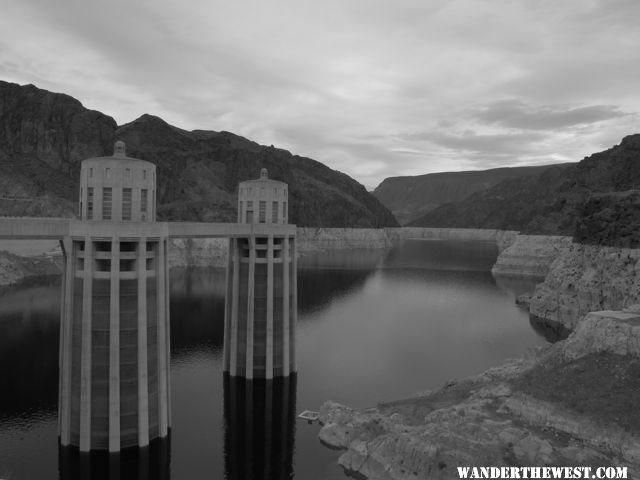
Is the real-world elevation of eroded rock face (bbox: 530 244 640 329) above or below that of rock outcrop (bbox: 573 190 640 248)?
below

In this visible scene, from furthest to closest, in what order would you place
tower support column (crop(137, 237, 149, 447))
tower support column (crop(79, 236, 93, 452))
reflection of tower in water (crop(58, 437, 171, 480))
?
tower support column (crop(137, 237, 149, 447)) → tower support column (crop(79, 236, 93, 452)) → reflection of tower in water (crop(58, 437, 171, 480))

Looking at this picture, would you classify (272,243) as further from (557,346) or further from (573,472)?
(573,472)

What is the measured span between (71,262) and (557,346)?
34.9 meters

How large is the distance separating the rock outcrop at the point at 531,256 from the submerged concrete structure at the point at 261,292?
11179 centimetres

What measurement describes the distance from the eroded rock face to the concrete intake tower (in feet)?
199

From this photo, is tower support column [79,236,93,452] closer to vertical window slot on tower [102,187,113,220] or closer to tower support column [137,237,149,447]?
vertical window slot on tower [102,187,113,220]

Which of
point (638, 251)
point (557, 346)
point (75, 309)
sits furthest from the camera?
point (638, 251)

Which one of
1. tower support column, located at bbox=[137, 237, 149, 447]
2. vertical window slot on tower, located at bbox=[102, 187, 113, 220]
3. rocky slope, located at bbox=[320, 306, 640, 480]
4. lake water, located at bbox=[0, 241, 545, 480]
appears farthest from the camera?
lake water, located at bbox=[0, 241, 545, 480]

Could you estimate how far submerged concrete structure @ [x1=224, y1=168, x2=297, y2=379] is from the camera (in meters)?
47.8

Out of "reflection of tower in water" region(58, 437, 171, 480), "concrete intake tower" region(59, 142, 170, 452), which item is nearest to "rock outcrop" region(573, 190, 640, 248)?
"concrete intake tower" region(59, 142, 170, 452)

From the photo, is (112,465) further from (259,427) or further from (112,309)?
(259,427)

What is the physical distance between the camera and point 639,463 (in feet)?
88.3

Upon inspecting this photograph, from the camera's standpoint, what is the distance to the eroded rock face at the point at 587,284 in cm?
7012

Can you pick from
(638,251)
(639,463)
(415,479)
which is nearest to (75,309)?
(415,479)
